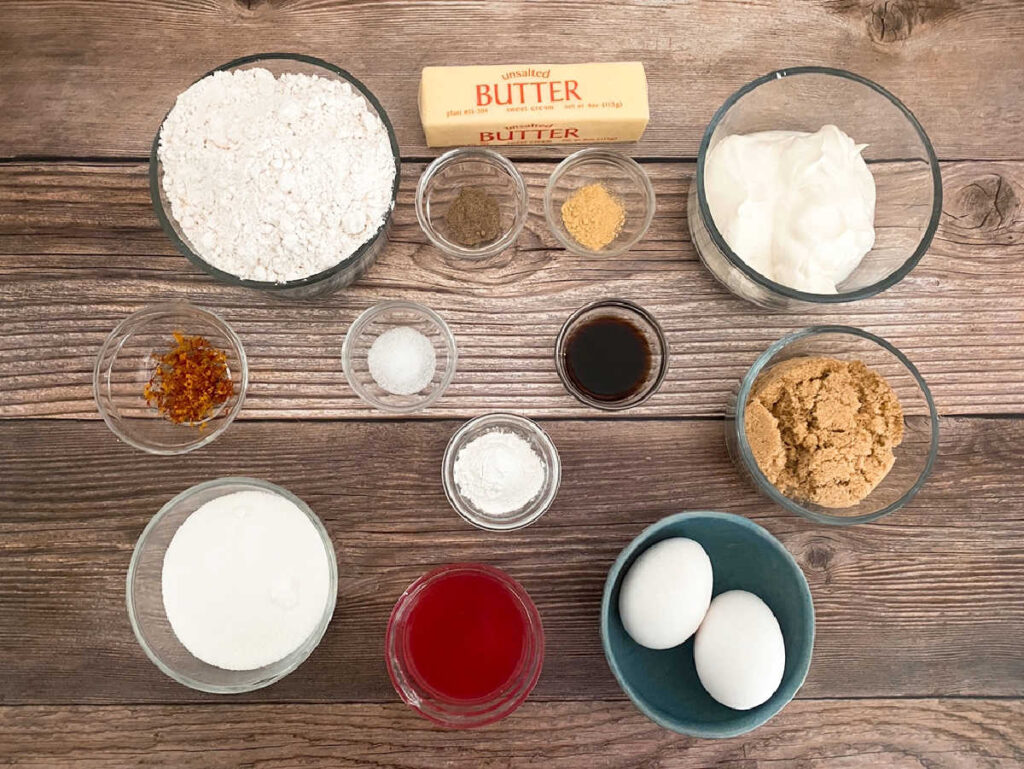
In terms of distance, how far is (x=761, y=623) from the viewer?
104 cm

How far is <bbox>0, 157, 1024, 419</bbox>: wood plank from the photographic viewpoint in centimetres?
119

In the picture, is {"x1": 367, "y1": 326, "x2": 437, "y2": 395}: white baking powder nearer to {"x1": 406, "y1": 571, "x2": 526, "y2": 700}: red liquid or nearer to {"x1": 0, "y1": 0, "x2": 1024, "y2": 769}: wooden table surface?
{"x1": 0, "y1": 0, "x2": 1024, "y2": 769}: wooden table surface

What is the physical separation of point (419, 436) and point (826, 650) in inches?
29.1

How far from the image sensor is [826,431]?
3.56ft

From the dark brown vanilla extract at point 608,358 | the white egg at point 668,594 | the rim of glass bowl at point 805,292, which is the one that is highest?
the rim of glass bowl at point 805,292

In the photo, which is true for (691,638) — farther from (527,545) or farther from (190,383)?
(190,383)

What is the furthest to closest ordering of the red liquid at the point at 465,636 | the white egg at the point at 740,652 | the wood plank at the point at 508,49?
1. the wood plank at the point at 508,49
2. the red liquid at the point at 465,636
3. the white egg at the point at 740,652

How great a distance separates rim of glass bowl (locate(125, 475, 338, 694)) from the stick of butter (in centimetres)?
61

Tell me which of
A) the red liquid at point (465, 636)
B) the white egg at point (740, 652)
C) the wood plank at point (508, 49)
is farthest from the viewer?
the wood plank at point (508, 49)

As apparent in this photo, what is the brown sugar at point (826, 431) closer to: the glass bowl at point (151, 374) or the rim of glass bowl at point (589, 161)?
the rim of glass bowl at point (589, 161)

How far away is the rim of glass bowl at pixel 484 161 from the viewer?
119 cm

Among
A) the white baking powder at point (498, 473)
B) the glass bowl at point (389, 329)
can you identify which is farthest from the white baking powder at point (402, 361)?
the white baking powder at point (498, 473)

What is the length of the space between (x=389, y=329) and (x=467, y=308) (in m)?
0.13

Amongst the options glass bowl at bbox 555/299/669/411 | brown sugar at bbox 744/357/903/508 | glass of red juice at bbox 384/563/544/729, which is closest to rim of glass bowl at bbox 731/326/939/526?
brown sugar at bbox 744/357/903/508
